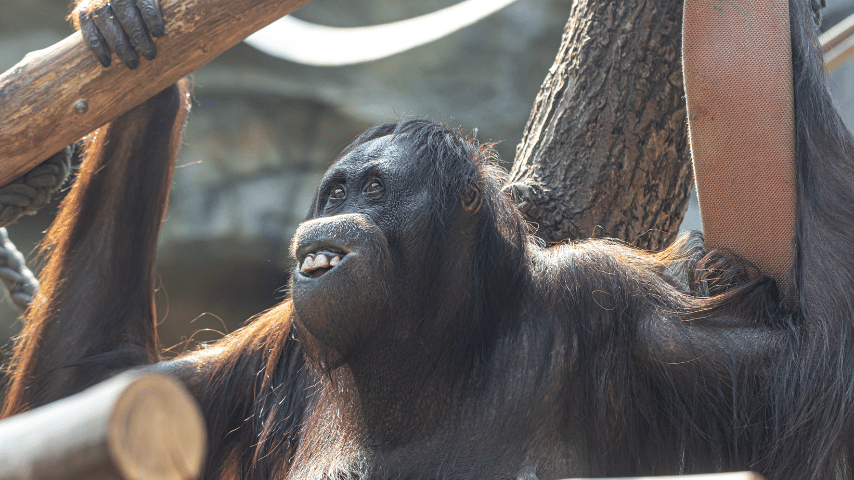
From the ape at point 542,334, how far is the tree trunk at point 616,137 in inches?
21.7

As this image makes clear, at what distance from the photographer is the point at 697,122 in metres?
2.35

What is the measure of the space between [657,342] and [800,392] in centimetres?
38

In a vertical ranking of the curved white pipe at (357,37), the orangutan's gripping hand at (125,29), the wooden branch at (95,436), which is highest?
the wooden branch at (95,436)

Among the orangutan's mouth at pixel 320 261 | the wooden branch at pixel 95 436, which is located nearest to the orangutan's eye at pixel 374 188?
the orangutan's mouth at pixel 320 261

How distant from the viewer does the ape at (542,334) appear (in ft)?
6.91

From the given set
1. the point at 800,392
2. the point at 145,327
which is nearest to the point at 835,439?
the point at 800,392

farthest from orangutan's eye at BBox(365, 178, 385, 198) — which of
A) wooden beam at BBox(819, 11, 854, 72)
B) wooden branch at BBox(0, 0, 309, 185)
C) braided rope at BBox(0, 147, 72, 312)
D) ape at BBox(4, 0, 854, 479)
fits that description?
wooden beam at BBox(819, 11, 854, 72)

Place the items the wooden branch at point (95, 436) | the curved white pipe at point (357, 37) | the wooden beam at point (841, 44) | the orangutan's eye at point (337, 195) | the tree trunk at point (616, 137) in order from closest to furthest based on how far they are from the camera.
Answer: the wooden branch at point (95, 436), the orangutan's eye at point (337, 195), the tree trunk at point (616, 137), the wooden beam at point (841, 44), the curved white pipe at point (357, 37)

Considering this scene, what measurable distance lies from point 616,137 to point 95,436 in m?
2.63

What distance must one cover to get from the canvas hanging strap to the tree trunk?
703 mm

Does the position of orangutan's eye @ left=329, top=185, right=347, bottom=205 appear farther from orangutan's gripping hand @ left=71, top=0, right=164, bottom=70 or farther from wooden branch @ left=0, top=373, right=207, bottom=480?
wooden branch @ left=0, top=373, right=207, bottom=480

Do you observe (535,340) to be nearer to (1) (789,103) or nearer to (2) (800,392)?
(2) (800,392)

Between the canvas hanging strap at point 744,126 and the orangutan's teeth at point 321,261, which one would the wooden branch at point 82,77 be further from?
the canvas hanging strap at point 744,126

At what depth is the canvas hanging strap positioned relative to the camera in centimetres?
222
